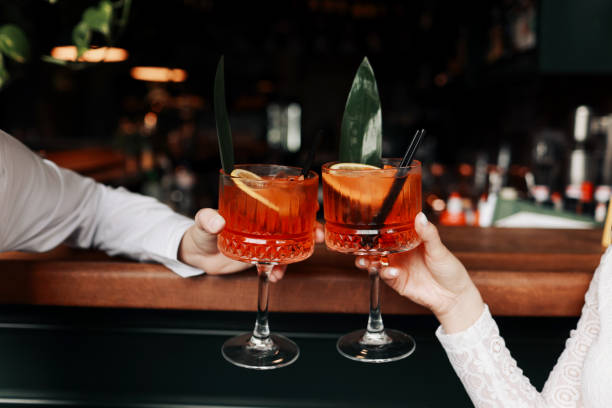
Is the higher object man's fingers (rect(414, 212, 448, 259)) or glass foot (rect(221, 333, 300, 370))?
man's fingers (rect(414, 212, 448, 259))

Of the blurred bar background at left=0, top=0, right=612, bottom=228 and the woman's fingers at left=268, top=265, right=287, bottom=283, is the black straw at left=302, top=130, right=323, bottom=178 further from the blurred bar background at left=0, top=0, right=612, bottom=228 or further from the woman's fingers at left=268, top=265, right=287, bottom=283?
the woman's fingers at left=268, top=265, right=287, bottom=283

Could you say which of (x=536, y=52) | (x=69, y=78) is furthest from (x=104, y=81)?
(x=536, y=52)

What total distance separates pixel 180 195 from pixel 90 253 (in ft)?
5.47

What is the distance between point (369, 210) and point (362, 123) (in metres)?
0.12

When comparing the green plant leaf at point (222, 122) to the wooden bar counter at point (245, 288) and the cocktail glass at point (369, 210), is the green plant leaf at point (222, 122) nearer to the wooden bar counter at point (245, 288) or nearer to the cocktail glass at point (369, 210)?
the cocktail glass at point (369, 210)

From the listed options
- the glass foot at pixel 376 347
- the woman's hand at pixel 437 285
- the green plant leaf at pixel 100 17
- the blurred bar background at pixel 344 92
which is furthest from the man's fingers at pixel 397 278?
the green plant leaf at pixel 100 17

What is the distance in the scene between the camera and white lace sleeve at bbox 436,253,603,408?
2.65 ft

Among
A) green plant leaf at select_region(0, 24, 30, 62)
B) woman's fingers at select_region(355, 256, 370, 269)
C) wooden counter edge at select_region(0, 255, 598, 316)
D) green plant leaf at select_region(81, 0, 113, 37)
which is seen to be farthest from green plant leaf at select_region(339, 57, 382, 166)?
green plant leaf at select_region(0, 24, 30, 62)

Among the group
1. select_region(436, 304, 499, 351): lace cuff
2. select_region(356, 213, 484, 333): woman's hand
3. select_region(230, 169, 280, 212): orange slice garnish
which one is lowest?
select_region(436, 304, 499, 351): lace cuff

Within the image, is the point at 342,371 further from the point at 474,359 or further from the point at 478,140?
the point at 478,140

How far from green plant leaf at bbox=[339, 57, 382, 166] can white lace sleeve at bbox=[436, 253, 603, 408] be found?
0.29 meters

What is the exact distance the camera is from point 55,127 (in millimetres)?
8695

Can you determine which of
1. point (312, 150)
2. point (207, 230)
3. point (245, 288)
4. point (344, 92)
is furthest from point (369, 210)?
point (344, 92)

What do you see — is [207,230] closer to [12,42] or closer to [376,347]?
[376,347]
